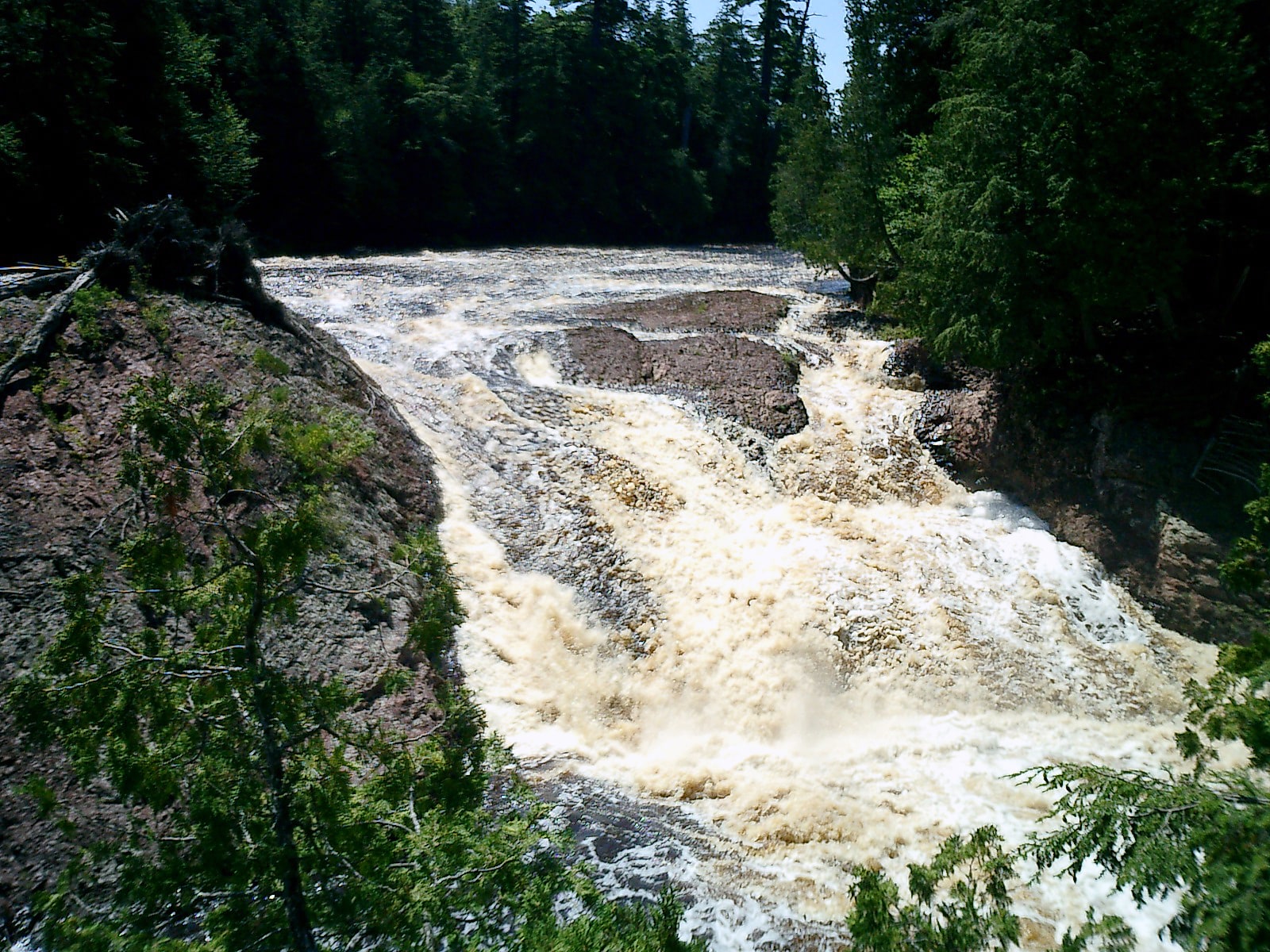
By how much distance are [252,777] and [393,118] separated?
98.8 feet

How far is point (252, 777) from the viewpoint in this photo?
323 cm

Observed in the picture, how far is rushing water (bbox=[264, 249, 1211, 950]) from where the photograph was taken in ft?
21.1

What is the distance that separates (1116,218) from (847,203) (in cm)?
830

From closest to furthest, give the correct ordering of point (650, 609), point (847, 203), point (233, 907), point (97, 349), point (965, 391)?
point (233, 907) < point (97, 349) < point (650, 609) < point (965, 391) < point (847, 203)

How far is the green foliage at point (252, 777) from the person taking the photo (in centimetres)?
294

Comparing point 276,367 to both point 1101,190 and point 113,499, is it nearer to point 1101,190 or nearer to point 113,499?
point 113,499

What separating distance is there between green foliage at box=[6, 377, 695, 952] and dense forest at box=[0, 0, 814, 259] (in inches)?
584

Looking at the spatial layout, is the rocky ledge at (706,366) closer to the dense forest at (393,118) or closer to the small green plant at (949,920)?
the small green plant at (949,920)

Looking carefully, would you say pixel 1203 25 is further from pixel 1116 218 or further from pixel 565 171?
pixel 565 171

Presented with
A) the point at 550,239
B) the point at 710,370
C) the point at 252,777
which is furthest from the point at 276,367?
the point at 550,239

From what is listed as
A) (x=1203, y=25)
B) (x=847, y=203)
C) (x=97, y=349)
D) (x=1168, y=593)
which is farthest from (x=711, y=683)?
(x=847, y=203)

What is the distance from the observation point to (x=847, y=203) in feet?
57.6

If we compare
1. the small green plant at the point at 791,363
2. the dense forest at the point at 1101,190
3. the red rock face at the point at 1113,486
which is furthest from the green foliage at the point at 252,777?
the small green plant at the point at 791,363

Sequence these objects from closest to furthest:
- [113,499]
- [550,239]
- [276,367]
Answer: [113,499]
[276,367]
[550,239]
